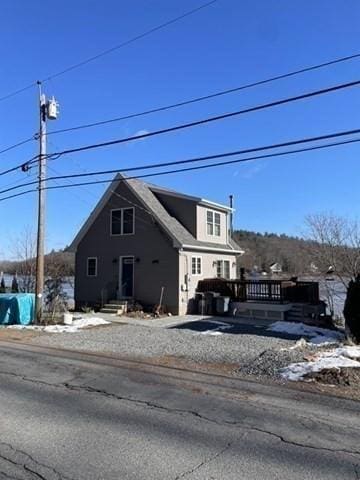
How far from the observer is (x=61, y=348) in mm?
12156

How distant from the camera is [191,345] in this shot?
40.7 ft

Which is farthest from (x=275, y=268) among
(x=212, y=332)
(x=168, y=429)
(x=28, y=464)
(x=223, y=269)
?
(x=28, y=464)

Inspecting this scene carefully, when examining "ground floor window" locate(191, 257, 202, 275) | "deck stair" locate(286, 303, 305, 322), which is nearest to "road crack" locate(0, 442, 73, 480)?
"deck stair" locate(286, 303, 305, 322)

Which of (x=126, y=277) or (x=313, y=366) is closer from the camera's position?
(x=313, y=366)

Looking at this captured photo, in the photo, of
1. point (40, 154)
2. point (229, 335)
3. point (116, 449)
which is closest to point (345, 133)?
point (229, 335)

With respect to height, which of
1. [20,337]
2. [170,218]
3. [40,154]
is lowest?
[20,337]

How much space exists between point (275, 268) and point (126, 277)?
165 feet

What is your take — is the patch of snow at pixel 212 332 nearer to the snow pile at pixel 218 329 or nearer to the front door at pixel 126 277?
the snow pile at pixel 218 329

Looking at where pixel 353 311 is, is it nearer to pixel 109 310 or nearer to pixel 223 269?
pixel 109 310

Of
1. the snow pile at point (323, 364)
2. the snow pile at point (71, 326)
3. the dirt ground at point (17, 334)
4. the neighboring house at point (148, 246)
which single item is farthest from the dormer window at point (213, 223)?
the snow pile at point (323, 364)

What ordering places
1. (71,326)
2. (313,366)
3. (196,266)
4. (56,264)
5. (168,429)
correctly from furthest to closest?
(56,264)
(196,266)
(71,326)
(313,366)
(168,429)

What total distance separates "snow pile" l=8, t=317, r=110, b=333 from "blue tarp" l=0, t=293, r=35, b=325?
0.64 meters

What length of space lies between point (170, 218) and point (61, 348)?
38.3ft

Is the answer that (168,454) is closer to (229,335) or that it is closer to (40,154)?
(229,335)
